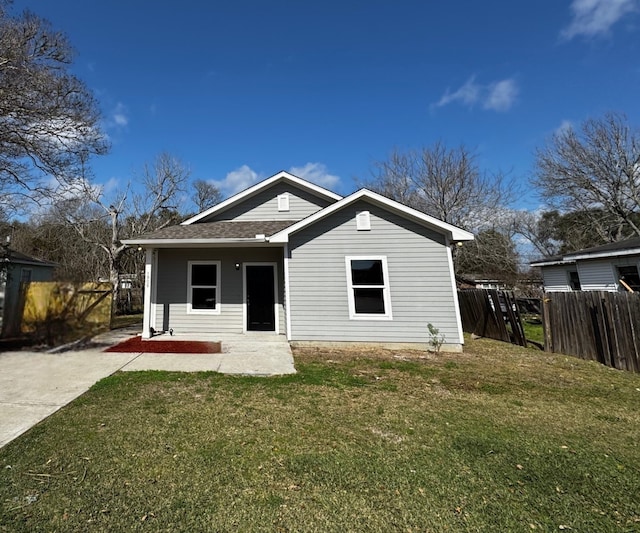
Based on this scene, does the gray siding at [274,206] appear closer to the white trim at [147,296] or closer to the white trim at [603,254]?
the white trim at [147,296]

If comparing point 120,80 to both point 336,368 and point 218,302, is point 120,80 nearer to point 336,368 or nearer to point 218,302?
point 218,302

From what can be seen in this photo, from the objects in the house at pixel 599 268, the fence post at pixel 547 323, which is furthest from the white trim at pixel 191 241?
the house at pixel 599 268

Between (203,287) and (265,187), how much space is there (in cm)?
457

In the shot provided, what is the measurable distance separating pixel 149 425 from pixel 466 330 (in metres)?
11.1

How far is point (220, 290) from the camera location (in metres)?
9.41

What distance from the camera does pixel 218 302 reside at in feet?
30.8


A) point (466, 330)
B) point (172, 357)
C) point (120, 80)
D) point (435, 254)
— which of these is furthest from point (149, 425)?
point (120, 80)

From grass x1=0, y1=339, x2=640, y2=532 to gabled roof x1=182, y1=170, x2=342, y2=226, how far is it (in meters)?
7.39

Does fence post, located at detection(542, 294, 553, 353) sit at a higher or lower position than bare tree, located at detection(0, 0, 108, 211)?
lower

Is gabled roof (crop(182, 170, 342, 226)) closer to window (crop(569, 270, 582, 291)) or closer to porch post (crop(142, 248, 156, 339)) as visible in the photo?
porch post (crop(142, 248, 156, 339))

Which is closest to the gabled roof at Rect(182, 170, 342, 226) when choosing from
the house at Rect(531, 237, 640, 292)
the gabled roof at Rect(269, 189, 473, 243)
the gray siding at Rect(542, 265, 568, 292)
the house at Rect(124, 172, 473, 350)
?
the house at Rect(124, 172, 473, 350)

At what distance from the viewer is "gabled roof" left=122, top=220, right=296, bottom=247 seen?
27.9 ft

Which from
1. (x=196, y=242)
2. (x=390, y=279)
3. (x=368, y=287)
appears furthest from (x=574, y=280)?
(x=196, y=242)

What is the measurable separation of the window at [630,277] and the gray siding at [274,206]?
13474 millimetres
